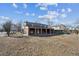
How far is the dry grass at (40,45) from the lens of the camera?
4397 millimetres

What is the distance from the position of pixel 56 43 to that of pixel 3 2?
1004 mm

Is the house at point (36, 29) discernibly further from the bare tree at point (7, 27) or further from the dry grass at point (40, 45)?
the bare tree at point (7, 27)

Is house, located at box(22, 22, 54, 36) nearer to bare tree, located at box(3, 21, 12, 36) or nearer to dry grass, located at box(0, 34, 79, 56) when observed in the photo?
dry grass, located at box(0, 34, 79, 56)

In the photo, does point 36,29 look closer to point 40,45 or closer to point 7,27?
point 40,45

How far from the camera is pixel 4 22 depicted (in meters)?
4.39

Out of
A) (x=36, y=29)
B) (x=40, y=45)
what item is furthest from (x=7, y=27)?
(x=40, y=45)

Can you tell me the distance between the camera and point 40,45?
4.42 m

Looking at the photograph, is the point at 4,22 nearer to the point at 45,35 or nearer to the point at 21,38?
the point at 21,38

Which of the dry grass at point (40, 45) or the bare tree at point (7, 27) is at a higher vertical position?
the bare tree at point (7, 27)

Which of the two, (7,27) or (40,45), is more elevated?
(7,27)

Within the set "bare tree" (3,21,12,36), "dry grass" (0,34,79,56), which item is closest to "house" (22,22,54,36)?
"dry grass" (0,34,79,56)

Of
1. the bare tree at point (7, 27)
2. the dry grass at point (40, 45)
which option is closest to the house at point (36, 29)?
the dry grass at point (40, 45)

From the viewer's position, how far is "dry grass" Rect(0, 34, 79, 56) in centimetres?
440

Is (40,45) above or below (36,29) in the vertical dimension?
below
